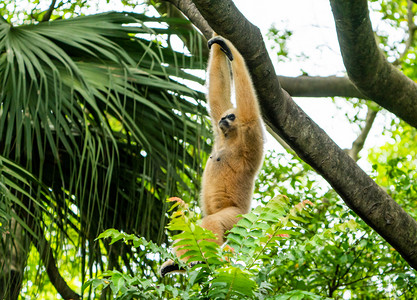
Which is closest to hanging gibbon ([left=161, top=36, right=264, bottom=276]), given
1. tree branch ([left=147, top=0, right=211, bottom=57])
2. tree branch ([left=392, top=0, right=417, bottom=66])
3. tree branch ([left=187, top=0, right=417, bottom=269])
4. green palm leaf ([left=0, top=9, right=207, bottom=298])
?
green palm leaf ([left=0, top=9, right=207, bottom=298])

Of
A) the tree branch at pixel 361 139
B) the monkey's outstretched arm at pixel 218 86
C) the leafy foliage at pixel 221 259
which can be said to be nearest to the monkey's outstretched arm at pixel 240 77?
the monkey's outstretched arm at pixel 218 86

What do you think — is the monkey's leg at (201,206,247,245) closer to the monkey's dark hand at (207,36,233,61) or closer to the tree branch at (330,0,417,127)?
the monkey's dark hand at (207,36,233,61)

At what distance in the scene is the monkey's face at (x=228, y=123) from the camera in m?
4.51

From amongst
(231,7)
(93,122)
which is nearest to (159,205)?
(93,122)

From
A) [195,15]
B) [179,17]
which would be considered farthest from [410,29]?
[195,15]

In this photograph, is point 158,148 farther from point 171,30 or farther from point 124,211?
point 171,30

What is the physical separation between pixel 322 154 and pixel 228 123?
1.24 metres

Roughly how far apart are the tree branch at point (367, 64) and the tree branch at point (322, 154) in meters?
0.43

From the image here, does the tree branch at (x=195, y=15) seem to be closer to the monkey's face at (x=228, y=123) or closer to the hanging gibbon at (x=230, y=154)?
the hanging gibbon at (x=230, y=154)

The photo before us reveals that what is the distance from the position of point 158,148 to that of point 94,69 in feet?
2.50

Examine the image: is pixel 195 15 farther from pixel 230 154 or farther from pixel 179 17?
pixel 179 17

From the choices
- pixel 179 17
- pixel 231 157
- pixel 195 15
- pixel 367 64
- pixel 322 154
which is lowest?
pixel 322 154

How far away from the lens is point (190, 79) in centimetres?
461

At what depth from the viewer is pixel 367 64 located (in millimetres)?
3479
